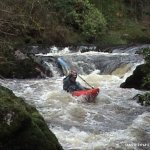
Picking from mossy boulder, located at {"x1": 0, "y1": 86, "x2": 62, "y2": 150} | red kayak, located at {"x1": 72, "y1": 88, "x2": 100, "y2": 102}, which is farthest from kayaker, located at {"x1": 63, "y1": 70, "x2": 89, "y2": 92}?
mossy boulder, located at {"x1": 0, "y1": 86, "x2": 62, "y2": 150}

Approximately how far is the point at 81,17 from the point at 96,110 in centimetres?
1545

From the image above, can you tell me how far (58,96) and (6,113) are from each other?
6.42 m

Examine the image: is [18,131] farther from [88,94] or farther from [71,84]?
[71,84]

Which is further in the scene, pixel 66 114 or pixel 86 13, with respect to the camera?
pixel 86 13

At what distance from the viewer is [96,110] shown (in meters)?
11.1

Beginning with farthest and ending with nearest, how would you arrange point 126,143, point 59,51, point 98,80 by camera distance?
point 59,51, point 98,80, point 126,143

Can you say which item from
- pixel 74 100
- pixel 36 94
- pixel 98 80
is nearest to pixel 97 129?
pixel 74 100

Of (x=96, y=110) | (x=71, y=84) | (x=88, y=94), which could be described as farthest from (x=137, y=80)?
(x=96, y=110)

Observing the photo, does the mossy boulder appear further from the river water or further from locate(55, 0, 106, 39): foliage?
locate(55, 0, 106, 39): foliage

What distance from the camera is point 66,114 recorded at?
34.1ft

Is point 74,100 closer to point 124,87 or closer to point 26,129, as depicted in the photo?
point 124,87

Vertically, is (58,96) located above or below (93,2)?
below

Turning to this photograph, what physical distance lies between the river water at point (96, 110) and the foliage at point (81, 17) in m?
7.73

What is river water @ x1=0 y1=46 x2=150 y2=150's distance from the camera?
8.30 metres
